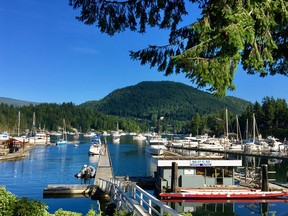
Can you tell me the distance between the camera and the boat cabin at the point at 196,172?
102 feet

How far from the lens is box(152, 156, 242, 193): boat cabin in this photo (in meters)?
31.2

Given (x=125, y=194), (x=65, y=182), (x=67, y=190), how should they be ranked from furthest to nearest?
(x=65, y=182) < (x=67, y=190) < (x=125, y=194)

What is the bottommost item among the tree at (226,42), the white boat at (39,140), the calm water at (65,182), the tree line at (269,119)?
the calm water at (65,182)

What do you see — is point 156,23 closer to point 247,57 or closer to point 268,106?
point 247,57

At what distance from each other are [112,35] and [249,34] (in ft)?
14.1

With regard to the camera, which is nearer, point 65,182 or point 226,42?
point 226,42

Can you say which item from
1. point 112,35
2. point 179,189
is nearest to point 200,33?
point 112,35

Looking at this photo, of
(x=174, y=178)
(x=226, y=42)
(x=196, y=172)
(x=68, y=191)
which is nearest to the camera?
(x=226, y=42)

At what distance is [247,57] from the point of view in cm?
691

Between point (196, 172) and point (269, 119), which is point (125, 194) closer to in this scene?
point (196, 172)

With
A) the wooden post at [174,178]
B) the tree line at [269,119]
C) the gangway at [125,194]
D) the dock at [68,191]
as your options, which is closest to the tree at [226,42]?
the gangway at [125,194]

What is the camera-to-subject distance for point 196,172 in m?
32.3

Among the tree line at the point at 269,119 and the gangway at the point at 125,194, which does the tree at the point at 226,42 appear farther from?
the tree line at the point at 269,119

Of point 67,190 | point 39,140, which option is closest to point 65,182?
point 67,190
